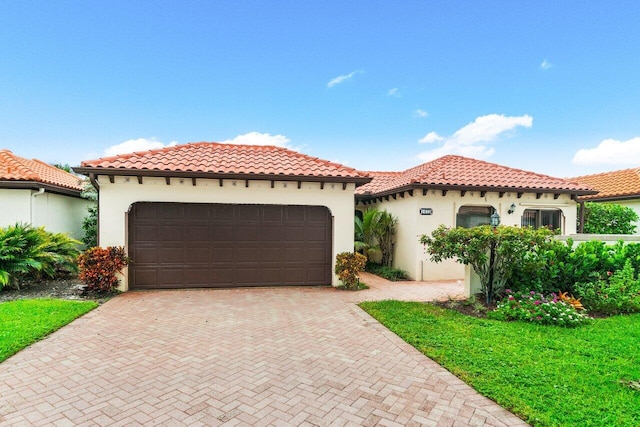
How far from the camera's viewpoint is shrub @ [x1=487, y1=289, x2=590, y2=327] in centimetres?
608

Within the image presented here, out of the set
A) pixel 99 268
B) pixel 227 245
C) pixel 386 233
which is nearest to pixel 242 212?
pixel 227 245

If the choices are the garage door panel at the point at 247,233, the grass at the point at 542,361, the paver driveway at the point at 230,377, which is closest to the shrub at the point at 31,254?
the paver driveway at the point at 230,377

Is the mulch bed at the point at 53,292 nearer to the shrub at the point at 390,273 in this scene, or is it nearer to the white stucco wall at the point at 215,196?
the white stucco wall at the point at 215,196

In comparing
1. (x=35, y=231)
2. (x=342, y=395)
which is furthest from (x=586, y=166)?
(x=35, y=231)

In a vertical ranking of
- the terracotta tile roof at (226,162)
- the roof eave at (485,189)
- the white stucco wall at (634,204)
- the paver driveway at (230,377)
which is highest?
the terracotta tile roof at (226,162)

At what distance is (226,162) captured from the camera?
962 centimetres

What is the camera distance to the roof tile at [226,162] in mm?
8664

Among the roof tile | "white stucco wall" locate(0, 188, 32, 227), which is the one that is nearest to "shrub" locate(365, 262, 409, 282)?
the roof tile

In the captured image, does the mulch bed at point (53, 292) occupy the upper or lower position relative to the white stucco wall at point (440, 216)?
lower

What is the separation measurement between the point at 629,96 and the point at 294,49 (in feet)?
43.4

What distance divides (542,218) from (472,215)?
3.08 meters

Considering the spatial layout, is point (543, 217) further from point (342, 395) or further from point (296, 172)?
point (342, 395)

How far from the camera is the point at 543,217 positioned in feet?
40.5

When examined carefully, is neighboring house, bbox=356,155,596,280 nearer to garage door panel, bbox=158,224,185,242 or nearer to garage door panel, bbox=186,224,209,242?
garage door panel, bbox=186,224,209,242
